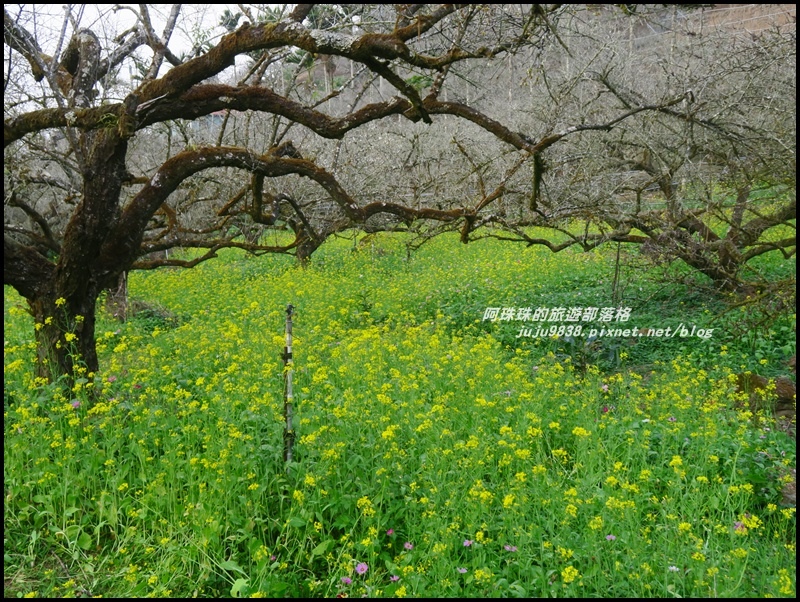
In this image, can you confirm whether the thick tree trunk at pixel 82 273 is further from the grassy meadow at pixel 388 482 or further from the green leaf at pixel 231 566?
the green leaf at pixel 231 566

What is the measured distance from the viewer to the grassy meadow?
9.67 feet

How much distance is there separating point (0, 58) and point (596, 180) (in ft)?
22.5

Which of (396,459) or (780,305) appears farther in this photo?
(780,305)

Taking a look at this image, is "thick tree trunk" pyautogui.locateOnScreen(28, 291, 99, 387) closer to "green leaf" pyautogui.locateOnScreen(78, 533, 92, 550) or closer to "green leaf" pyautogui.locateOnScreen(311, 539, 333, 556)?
"green leaf" pyautogui.locateOnScreen(78, 533, 92, 550)

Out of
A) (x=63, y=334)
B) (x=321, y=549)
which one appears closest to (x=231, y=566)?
(x=321, y=549)

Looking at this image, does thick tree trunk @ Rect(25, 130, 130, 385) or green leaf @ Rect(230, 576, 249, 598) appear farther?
thick tree trunk @ Rect(25, 130, 130, 385)

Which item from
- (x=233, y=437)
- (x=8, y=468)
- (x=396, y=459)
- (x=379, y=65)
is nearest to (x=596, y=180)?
(x=379, y=65)

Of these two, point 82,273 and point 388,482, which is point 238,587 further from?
point 82,273

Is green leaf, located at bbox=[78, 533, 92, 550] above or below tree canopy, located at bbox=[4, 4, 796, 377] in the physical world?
below

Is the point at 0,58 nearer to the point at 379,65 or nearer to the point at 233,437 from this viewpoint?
the point at 379,65

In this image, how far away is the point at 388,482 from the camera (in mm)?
3537

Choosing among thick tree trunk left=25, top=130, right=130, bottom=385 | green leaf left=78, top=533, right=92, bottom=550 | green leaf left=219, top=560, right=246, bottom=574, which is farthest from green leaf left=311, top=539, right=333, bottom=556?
thick tree trunk left=25, top=130, right=130, bottom=385

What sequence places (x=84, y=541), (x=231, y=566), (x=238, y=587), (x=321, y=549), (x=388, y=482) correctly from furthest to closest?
(x=388, y=482), (x=84, y=541), (x=321, y=549), (x=231, y=566), (x=238, y=587)

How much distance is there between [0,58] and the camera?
4.26m
